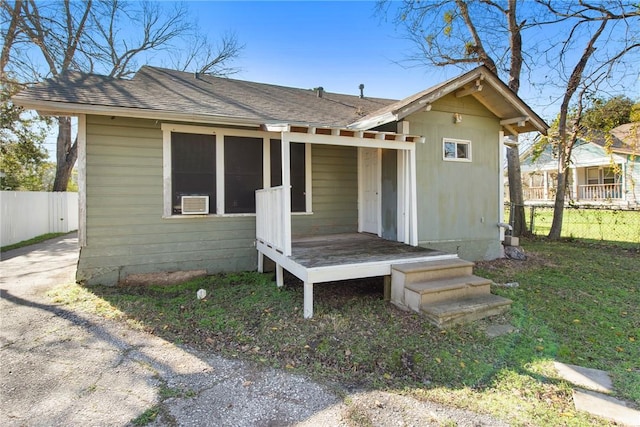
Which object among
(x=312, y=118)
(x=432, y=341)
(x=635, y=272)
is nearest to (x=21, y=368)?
(x=432, y=341)

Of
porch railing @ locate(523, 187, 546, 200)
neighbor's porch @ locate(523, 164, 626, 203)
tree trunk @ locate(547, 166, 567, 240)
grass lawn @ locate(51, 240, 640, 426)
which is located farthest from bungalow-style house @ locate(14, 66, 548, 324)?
porch railing @ locate(523, 187, 546, 200)

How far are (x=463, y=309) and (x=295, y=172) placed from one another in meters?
4.02

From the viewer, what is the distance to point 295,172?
6.58 metres

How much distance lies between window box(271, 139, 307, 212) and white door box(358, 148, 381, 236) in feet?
4.32

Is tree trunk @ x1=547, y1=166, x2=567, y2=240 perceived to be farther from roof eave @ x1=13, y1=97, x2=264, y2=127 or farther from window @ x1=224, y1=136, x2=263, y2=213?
roof eave @ x1=13, y1=97, x2=264, y2=127

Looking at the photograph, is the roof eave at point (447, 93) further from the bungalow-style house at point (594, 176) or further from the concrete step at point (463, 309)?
the bungalow-style house at point (594, 176)

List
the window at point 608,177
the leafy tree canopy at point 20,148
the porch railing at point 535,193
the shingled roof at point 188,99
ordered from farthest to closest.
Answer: the porch railing at point 535,193, the window at point 608,177, the leafy tree canopy at point 20,148, the shingled roof at point 188,99

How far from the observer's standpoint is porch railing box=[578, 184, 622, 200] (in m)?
18.9

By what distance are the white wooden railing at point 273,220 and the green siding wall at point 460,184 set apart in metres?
2.94

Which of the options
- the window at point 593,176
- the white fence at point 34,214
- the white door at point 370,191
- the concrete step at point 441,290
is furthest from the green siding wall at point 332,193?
the window at point 593,176

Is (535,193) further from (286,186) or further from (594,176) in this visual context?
(286,186)

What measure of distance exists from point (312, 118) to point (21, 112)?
1552cm

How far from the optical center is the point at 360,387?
267 centimetres

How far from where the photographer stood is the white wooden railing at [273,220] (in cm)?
453
